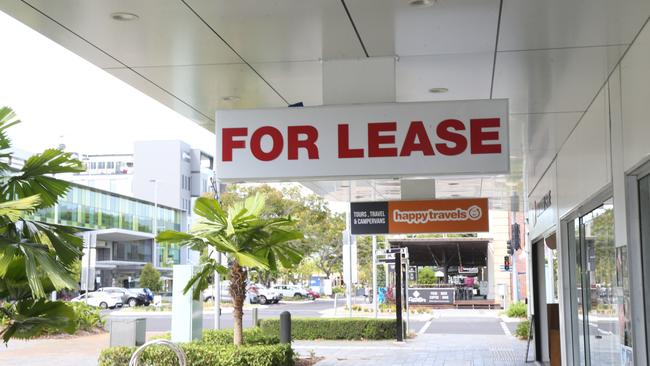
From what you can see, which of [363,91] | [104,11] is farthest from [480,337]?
[104,11]

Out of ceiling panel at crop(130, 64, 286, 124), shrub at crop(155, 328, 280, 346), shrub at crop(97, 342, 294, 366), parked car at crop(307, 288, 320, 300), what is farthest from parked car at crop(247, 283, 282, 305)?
ceiling panel at crop(130, 64, 286, 124)

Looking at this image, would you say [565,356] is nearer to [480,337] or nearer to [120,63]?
[120,63]

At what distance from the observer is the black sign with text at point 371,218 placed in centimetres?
1945

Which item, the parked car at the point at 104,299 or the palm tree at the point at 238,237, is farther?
the parked car at the point at 104,299

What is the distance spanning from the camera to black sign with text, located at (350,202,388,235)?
1945 cm

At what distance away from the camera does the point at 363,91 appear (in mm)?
6984

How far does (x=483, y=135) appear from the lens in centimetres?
652

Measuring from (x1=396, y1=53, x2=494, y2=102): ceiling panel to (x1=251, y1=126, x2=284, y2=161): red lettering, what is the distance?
125 centimetres

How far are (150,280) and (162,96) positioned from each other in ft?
179

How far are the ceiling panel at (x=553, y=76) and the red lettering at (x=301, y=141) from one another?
1.72 metres

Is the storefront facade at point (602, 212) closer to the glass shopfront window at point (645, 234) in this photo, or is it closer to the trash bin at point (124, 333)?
the glass shopfront window at point (645, 234)

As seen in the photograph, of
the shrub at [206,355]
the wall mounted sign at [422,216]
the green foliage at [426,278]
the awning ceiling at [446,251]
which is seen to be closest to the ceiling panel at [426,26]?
the shrub at [206,355]

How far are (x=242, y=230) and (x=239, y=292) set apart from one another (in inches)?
67.0

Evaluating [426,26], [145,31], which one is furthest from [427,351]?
[145,31]
